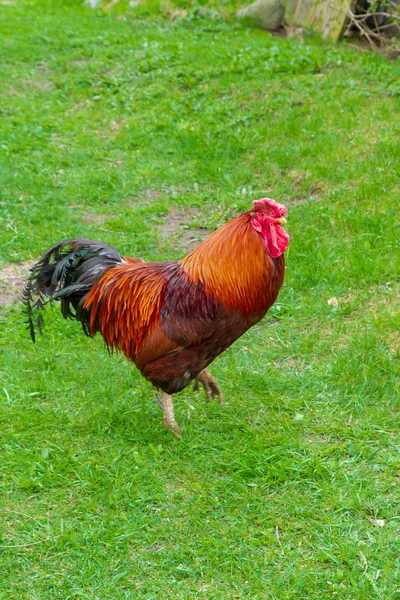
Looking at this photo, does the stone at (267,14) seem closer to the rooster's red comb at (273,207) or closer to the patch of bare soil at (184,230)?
the patch of bare soil at (184,230)

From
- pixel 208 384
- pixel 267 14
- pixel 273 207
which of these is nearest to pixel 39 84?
pixel 267 14

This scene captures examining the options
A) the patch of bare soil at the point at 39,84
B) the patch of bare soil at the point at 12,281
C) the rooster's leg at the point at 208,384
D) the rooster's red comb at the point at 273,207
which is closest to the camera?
the rooster's red comb at the point at 273,207

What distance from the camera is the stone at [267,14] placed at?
12.9 metres

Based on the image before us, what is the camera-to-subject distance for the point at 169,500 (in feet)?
13.8

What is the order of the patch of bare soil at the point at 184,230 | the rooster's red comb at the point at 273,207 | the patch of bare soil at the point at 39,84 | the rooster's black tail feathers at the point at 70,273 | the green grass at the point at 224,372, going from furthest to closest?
1. the patch of bare soil at the point at 39,84
2. the patch of bare soil at the point at 184,230
3. the rooster's black tail feathers at the point at 70,273
4. the rooster's red comb at the point at 273,207
5. the green grass at the point at 224,372

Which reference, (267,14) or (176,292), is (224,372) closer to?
(176,292)

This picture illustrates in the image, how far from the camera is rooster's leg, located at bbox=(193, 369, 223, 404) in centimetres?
494

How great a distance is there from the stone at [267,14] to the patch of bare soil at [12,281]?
26.4ft

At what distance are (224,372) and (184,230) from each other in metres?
2.47

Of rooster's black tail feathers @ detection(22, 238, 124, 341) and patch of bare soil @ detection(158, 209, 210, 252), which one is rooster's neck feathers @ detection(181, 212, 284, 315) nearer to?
rooster's black tail feathers @ detection(22, 238, 124, 341)

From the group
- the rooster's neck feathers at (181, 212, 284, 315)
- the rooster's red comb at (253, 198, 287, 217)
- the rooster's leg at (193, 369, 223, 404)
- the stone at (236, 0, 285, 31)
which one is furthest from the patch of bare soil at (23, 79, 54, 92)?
the rooster's red comb at (253, 198, 287, 217)

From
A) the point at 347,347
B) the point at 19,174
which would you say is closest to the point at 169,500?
the point at 347,347

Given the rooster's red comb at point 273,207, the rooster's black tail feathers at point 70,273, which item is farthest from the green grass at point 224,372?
the rooster's red comb at point 273,207

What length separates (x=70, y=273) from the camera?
186 inches
